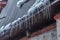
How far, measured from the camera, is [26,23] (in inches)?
236

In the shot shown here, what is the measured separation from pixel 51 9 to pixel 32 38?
1.38 meters

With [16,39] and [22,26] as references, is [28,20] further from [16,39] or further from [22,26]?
[16,39]

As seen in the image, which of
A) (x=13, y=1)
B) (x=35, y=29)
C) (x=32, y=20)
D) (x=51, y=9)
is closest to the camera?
(x=51, y=9)

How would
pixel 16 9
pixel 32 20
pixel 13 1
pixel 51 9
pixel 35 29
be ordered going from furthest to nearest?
pixel 13 1
pixel 16 9
pixel 35 29
pixel 32 20
pixel 51 9

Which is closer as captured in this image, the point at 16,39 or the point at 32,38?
the point at 32,38

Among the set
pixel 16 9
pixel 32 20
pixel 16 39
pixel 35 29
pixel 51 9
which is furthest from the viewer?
pixel 16 9

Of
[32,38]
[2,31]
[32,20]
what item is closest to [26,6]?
[2,31]

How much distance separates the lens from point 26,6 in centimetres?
775

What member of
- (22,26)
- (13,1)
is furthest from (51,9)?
(13,1)

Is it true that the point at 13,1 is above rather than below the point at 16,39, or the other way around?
above

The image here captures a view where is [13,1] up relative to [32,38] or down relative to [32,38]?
→ up

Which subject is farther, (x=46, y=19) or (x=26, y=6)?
(x=26, y=6)

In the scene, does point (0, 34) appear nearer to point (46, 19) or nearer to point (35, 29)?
point (35, 29)

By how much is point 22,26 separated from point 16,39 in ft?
4.18
